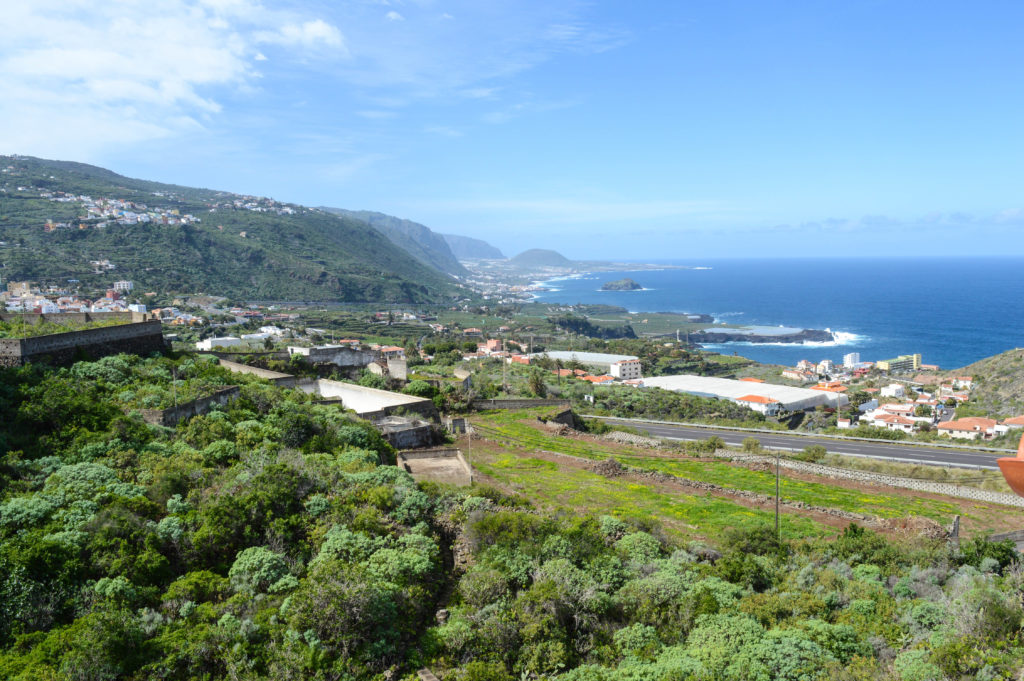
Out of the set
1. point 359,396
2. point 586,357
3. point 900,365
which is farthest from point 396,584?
point 900,365

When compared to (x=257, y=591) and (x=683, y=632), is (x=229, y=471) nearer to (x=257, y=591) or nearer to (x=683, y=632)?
(x=257, y=591)

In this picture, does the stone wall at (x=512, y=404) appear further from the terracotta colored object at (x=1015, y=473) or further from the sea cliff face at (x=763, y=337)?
the sea cliff face at (x=763, y=337)

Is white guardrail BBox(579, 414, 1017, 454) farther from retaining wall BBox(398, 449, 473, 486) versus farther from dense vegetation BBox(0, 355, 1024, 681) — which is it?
dense vegetation BBox(0, 355, 1024, 681)

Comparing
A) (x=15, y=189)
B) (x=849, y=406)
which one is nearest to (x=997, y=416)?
(x=849, y=406)

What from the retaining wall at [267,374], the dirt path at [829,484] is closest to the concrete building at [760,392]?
the dirt path at [829,484]

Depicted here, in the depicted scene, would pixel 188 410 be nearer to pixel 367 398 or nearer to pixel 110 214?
pixel 367 398

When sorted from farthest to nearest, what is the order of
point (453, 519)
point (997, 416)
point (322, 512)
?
point (997, 416)
point (453, 519)
point (322, 512)
